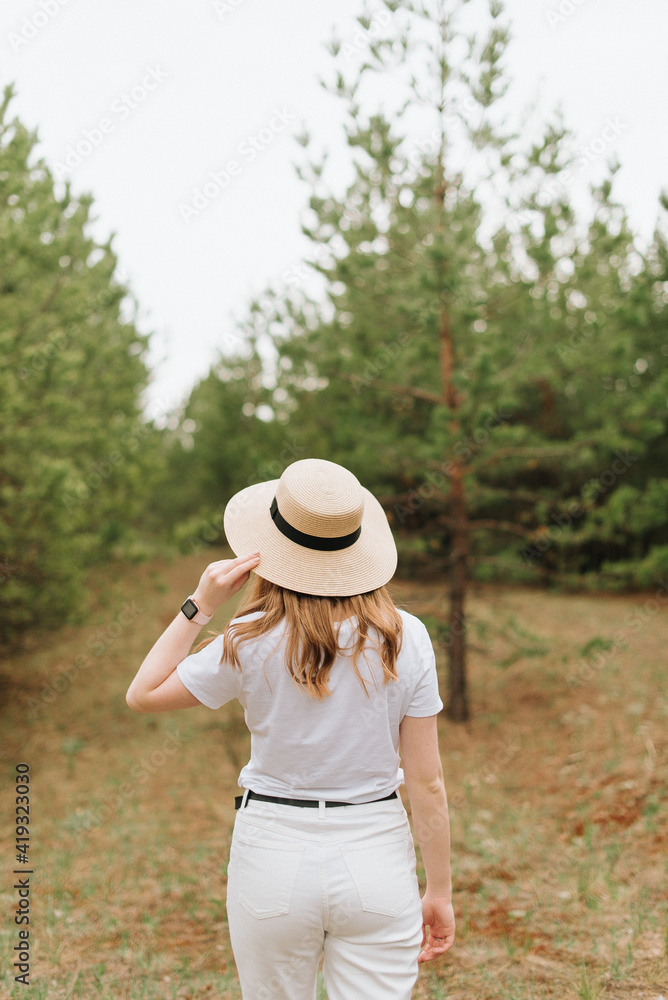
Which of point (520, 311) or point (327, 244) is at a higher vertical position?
point (327, 244)

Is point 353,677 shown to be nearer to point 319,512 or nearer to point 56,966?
point 319,512

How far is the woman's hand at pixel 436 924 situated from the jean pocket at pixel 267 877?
0.47 m

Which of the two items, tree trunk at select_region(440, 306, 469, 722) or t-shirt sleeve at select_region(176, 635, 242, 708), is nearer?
t-shirt sleeve at select_region(176, 635, 242, 708)

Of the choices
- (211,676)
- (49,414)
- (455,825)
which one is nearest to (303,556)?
(211,676)

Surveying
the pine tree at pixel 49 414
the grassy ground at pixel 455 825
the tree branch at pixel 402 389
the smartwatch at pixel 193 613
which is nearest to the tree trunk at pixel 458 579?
the grassy ground at pixel 455 825

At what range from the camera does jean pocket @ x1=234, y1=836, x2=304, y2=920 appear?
Answer: 1.40 m

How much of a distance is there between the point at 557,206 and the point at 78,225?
179 inches

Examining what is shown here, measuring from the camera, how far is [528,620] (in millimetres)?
11391

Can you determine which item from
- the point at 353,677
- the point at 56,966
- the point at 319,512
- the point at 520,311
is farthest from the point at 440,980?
the point at 520,311

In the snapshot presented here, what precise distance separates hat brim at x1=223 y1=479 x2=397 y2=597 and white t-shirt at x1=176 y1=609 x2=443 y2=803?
0.09m

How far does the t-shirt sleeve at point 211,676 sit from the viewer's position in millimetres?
1482

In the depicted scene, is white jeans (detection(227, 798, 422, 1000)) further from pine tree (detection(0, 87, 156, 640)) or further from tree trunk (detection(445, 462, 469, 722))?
tree trunk (detection(445, 462, 469, 722))

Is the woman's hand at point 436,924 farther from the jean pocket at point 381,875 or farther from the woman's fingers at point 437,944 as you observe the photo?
the jean pocket at point 381,875

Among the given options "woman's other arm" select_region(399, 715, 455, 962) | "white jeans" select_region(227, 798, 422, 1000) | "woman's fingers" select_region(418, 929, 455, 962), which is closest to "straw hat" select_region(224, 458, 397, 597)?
"woman's other arm" select_region(399, 715, 455, 962)
